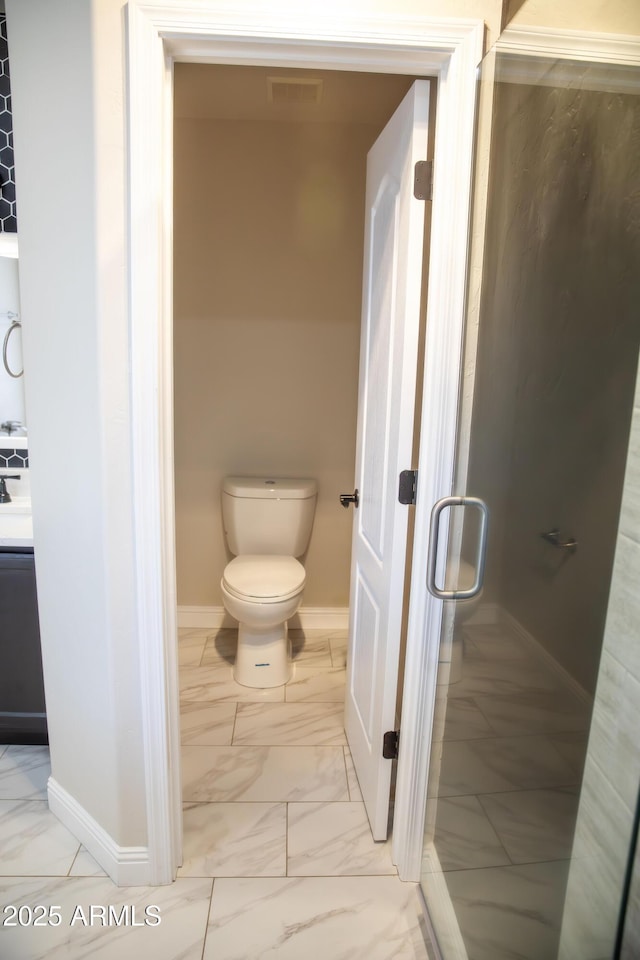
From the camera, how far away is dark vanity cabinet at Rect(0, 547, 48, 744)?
1.92m

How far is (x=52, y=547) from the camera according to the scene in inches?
62.8

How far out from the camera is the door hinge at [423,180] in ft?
4.67

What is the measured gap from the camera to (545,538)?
1.08 meters

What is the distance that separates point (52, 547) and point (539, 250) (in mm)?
1347

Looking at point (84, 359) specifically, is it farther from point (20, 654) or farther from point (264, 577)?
point (264, 577)

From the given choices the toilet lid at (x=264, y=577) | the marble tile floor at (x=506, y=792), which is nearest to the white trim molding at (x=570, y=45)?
the marble tile floor at (x=506, y=792)

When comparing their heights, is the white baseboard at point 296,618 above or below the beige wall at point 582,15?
below

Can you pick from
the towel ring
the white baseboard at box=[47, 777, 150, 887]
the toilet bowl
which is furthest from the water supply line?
the white baseboard at box=[47, 777, 150, 887]

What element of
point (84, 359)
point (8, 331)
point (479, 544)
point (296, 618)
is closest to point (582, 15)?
point (479, 544)

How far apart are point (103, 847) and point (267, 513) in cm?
144

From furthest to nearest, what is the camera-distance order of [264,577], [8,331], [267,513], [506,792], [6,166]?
[267,513]
[264,577]
[8,331]
[6,166]
[506,792]

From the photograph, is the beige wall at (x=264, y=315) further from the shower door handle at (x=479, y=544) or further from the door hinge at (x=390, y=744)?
the shower door handle at (x=479, y=544)

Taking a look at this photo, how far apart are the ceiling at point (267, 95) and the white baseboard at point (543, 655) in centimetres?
181

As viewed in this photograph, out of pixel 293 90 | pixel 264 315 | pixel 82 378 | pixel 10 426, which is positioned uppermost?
pixel 293 90
